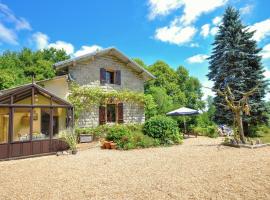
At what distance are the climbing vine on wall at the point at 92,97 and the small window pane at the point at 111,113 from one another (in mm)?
616

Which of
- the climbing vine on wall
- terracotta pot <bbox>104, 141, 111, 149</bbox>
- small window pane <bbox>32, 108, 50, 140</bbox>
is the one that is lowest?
terracotta pot <bbox>104, 141, 111, 149</bbox>

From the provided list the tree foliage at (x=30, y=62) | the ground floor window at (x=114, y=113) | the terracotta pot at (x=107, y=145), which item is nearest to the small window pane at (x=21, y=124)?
the terracotta pot at (x=107, y=145)

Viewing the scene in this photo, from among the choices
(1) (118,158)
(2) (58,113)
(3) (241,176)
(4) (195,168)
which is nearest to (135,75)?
(2) (58,113)

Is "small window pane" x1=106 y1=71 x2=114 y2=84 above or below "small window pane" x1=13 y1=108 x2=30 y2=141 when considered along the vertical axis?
above

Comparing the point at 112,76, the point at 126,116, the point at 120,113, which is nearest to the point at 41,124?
the point at 120,113

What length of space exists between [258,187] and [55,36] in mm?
26620

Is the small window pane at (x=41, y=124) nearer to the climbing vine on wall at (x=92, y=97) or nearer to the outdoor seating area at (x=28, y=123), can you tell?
the outdoor seating area at (x=28, y=123)

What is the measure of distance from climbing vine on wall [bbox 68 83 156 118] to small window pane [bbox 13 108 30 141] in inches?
164

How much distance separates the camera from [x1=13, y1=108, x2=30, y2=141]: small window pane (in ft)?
28.5

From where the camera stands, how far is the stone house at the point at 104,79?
517 inches

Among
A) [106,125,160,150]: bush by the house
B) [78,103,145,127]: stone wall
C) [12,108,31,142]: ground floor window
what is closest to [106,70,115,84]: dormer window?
[78,103,145,127]: stone wall

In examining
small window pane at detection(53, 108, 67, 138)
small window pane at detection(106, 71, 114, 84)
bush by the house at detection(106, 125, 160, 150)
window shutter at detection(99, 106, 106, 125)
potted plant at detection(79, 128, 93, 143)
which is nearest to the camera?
small window pane at detection(53, 108, 67, 138)

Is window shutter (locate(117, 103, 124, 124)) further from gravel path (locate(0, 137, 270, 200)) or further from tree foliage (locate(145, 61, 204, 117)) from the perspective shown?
tree foliage (locate(145, 61, 204, 117))

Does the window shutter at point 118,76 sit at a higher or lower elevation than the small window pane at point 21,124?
higher
